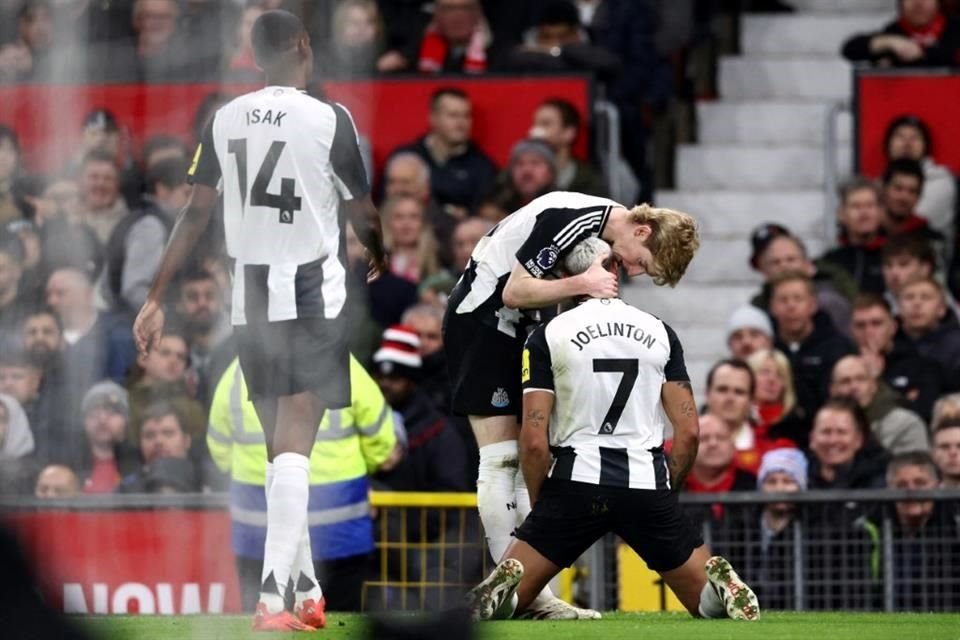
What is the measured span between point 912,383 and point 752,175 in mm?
3627

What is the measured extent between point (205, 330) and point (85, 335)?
1149 millimetres

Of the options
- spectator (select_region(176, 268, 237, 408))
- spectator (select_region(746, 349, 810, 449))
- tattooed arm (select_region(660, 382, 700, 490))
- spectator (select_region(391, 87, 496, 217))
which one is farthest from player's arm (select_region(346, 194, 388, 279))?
spectator (select_region(391, 87, 496, 217))

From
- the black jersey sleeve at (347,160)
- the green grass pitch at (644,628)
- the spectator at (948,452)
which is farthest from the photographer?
the spectator at (948,452)

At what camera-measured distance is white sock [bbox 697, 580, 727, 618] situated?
7.05 meters

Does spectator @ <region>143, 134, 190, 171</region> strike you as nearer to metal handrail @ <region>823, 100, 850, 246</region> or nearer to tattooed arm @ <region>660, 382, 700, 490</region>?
tattooed arm @ <region>660, 382, 700, 490</region>

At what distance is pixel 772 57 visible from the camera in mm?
15305

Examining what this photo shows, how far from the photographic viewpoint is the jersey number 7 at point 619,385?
22.7 feet

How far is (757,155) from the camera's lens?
1484cm

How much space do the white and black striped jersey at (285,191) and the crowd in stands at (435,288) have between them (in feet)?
0.71

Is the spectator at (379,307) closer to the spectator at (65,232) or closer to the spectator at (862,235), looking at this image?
the spectator at (65,232)

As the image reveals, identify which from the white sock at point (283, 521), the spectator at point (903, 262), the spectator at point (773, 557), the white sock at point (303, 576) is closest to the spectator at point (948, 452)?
the spectator at point (773, 557)

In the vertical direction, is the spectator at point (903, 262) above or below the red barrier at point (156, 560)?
above

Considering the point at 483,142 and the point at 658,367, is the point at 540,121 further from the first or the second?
the point at 658,367

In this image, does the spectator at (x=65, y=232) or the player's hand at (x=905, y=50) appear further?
the player's hand at (x=905, y=50)
